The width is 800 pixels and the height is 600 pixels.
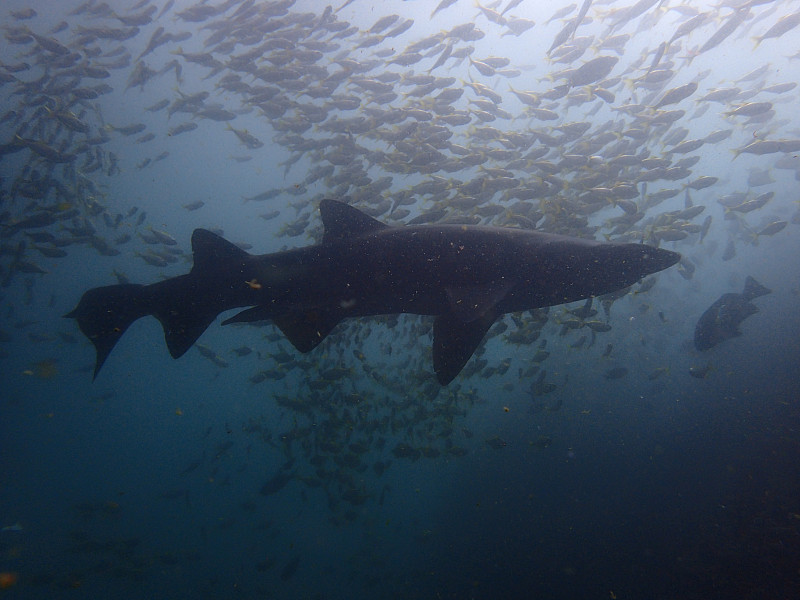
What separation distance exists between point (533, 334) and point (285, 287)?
6150 mm

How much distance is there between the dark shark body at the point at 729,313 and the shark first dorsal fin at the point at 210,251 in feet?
39.4

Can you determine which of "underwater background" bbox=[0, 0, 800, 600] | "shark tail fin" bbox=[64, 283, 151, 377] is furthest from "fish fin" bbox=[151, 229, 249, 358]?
"underwater background" bbox=[0, 0, 800, 600]

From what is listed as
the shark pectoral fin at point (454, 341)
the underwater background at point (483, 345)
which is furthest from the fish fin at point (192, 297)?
the underwater background at point (483, 345)

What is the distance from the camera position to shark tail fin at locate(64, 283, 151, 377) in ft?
12.6

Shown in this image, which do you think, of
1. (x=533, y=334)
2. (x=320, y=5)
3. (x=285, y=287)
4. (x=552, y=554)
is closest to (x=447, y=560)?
(x=552, y=554)

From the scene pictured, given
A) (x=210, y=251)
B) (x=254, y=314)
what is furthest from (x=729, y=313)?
(x=210, y=251)

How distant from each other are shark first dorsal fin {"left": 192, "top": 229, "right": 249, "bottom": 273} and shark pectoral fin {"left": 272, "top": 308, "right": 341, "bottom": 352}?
74cm

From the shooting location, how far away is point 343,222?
136 inches

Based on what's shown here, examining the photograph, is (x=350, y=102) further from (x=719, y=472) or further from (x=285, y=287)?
(x=719, y=472)

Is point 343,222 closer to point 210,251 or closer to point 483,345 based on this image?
point 210,251

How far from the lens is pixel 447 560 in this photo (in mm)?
14875

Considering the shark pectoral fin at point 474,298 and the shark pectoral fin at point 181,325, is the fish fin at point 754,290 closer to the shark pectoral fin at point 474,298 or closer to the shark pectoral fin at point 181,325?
the shark pectoral fin at point 474,298

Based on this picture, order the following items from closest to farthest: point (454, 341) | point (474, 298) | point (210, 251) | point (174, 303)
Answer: point (474, 298), point (454, 341), point (210, 251), point (174, 303)

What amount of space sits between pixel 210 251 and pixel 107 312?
1.41 metres
